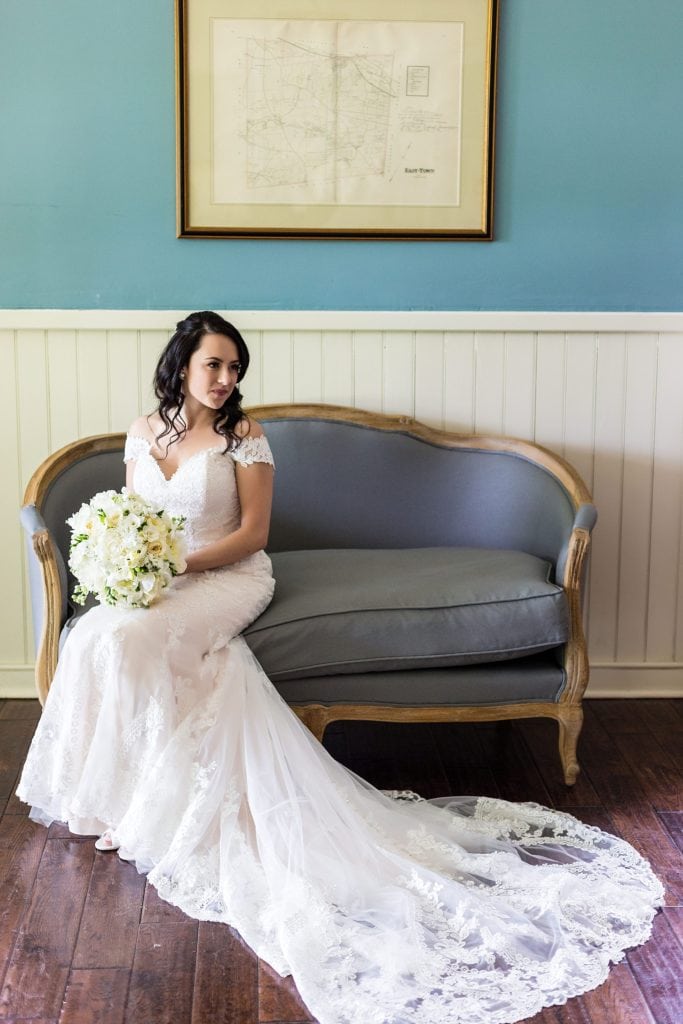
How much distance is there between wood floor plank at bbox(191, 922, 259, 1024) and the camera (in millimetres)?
2119

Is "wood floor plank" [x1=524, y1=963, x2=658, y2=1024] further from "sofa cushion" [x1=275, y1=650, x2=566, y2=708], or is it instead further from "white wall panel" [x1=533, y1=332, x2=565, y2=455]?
"white wall panel" [x1=533, y1=332, x2=565, y2=455]

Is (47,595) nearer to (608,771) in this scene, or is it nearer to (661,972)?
(608,771)

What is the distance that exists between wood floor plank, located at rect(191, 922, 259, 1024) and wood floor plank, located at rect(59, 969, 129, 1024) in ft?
0.47

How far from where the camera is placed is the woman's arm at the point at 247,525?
3004mm

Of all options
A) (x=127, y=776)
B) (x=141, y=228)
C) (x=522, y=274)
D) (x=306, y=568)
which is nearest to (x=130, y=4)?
(x=141, y=228)

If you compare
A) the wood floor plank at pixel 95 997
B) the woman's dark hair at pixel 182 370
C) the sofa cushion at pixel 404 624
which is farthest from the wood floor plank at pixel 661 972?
the woman's dark hair at pixel 182 370

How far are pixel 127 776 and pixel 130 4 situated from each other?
2.39 metres

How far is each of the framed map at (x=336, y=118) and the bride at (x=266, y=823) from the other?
0.79 metres

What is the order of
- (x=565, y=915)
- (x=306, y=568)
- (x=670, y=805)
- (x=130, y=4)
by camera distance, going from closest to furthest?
1. (x=565, y=915)
2. (x=670, y=805)
3. (x=306, y=568)
4. (x=130, y=4)

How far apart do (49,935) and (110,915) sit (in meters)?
0.14

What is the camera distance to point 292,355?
3756 millimetres

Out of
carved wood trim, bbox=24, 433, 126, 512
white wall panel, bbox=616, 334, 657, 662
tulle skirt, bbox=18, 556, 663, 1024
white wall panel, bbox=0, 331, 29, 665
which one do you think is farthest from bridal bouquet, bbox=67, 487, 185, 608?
white wall panel, bbox=616, 334, 657, 662

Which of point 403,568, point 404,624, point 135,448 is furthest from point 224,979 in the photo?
point 135,448

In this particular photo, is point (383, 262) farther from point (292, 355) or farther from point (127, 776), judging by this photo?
point (127, 776)
